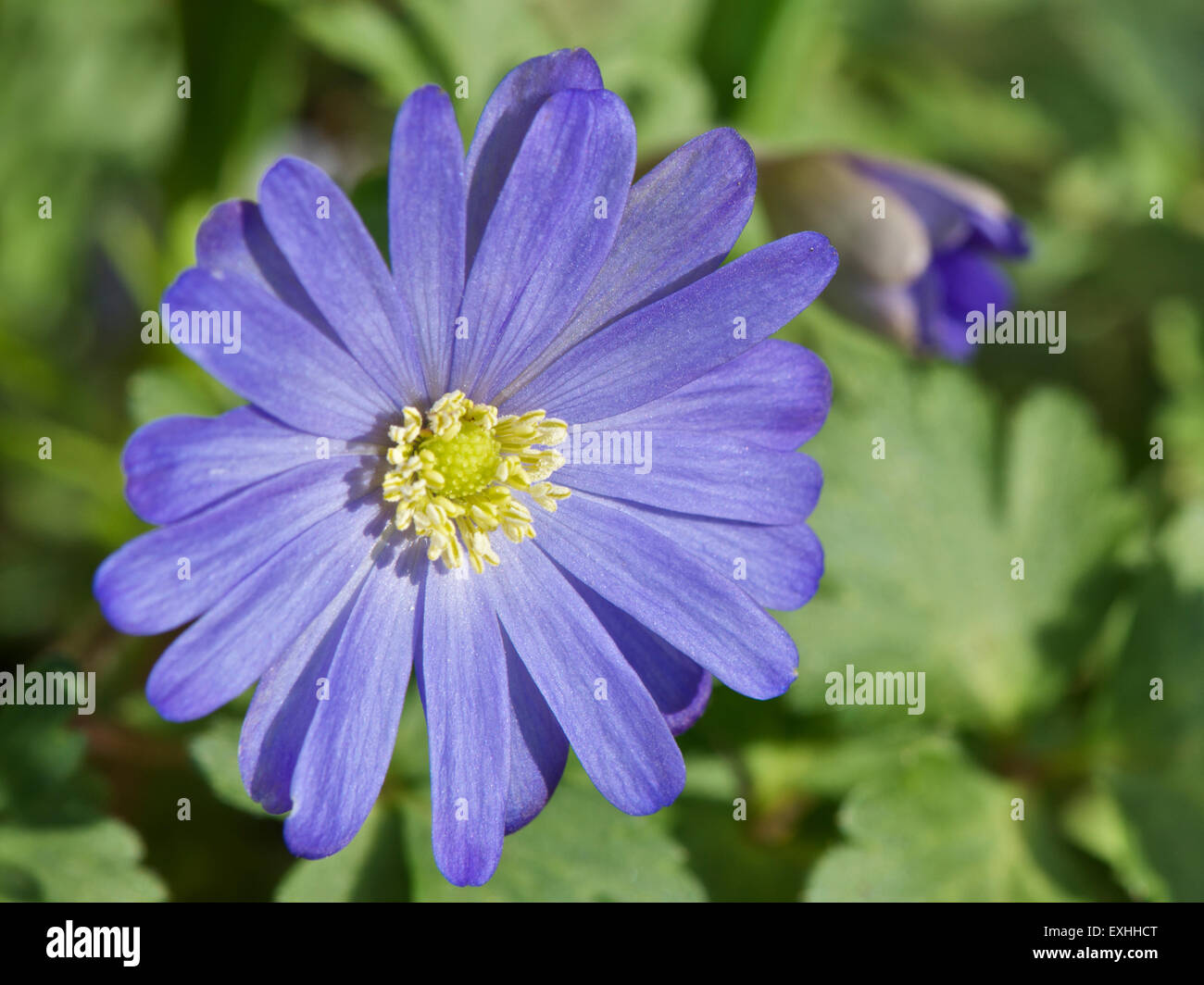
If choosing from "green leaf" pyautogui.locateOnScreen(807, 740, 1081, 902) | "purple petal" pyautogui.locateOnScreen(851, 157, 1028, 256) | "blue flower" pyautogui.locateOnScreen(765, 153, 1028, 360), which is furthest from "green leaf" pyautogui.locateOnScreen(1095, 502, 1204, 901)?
"purple petal" pyautogui.locateOnScreen(851, 157, 1028, 256)

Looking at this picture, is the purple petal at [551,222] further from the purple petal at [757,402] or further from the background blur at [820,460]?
the background blur at [820,460]

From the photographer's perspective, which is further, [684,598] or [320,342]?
[684,598]

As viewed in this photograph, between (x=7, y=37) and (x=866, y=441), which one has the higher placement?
(x=7, y=37)

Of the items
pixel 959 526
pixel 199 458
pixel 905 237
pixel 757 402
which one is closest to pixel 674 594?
pixel 757 402

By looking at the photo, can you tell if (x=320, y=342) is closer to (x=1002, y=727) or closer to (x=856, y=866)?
(x=856, y=866)

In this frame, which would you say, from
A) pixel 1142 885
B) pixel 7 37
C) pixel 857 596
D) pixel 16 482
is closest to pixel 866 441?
pixel 857 596

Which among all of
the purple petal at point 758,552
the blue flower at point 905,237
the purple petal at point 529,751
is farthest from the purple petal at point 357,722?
the blue flower at point 905,237

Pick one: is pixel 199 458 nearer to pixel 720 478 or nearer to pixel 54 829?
pixel 720 478
